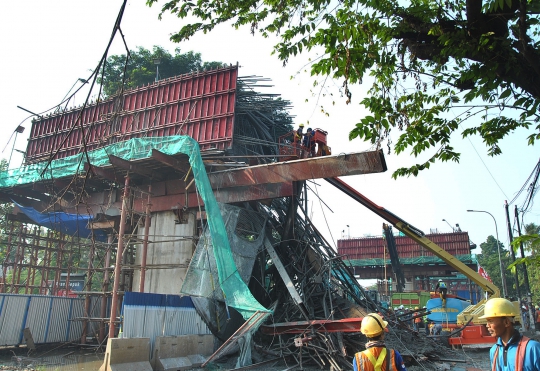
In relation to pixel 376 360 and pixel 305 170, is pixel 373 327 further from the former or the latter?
pixel 305 170

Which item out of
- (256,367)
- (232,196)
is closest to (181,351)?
(256,367)

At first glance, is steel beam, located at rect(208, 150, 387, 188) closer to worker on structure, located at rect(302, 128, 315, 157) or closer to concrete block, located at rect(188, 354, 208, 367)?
worker on structure, located at rect(302, 128, 315, 157)

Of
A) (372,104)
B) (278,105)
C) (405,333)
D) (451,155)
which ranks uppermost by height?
(278,105)

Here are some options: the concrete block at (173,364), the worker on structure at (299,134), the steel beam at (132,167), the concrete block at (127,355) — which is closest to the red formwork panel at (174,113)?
the steel beam at (132,167)

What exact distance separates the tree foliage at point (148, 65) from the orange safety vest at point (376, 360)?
36.8 meters

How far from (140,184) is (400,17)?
15474mm

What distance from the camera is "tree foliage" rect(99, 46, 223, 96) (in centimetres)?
3741

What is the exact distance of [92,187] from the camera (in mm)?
20703

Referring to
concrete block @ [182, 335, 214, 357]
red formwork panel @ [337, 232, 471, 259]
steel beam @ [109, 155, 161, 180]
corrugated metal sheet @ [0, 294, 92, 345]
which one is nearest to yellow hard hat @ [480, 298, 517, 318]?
concrete block @ [182, 335, 214, 357]

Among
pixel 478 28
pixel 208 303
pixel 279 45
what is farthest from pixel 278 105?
pixel 478 28

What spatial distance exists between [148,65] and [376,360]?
129 feet

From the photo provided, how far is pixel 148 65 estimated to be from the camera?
128ft

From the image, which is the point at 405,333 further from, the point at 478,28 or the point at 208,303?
the point at 478,28

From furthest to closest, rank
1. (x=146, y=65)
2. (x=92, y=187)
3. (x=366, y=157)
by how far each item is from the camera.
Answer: (x=146, y=65)
(x=92, y=187)
(x=366, y=157)
